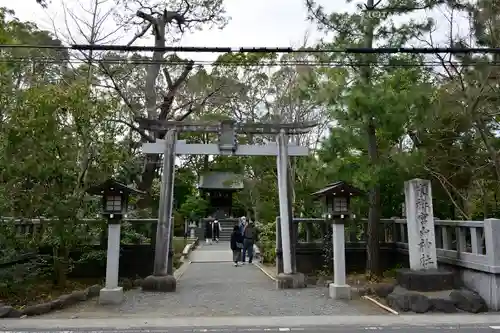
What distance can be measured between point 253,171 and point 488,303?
70.5 ft

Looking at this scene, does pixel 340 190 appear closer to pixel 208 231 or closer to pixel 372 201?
pixel 372 201

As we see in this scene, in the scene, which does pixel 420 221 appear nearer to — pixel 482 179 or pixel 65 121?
pixel 482 179

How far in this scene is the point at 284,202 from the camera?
527 inches

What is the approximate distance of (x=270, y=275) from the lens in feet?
49.3

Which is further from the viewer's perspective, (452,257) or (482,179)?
(482,179)

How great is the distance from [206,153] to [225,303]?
530cm

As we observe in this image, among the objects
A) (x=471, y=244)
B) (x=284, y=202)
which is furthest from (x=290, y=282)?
(x=471, y=244)

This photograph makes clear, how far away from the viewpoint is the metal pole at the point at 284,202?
41.5 feet

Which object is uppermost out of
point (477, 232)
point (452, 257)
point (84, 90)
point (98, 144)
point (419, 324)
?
point (84, 90)

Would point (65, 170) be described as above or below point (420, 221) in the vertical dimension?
above

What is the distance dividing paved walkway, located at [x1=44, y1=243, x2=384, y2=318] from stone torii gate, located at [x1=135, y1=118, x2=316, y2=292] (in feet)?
1.89

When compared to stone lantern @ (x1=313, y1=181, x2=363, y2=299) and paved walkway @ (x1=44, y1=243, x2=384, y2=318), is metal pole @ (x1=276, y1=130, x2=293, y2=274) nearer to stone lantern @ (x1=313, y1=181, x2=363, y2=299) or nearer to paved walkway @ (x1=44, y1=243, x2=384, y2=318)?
paved walkway @ (x1=44, y1=243, x2=384, y2=318)

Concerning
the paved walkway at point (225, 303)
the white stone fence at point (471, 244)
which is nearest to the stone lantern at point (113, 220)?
the paved walkway at point (225, 303)

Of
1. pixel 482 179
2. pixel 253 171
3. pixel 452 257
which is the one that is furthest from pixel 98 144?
pixel 253 171
